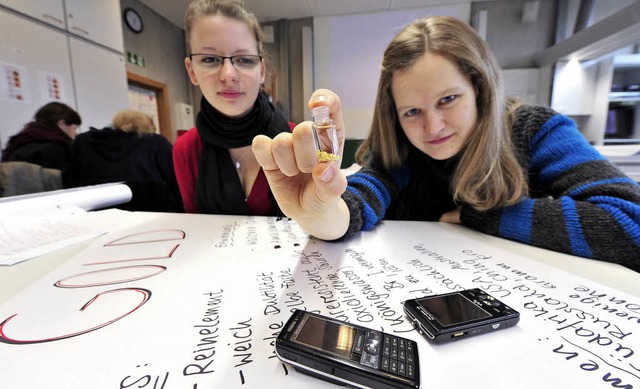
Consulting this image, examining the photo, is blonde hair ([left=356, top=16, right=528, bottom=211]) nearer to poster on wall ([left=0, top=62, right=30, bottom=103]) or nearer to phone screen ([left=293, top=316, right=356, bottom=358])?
phone screen ([left=293, top=316, right=356, bottom=358])

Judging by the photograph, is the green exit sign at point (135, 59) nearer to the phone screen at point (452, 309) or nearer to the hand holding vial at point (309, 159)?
the hand holding vial at point (309, 159)

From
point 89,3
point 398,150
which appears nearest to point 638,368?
point 398,150

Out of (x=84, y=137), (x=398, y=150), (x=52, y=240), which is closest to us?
(x=52, y=240)

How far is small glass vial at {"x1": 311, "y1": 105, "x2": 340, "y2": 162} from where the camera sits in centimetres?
36

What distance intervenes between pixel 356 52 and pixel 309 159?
10.3 feet

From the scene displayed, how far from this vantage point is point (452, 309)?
301 millimetres

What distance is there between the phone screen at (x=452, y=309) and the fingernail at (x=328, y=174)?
0.18 metres

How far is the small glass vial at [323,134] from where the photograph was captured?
356 millimetres

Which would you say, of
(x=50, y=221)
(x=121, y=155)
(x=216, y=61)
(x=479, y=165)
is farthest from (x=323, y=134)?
(x=121, y=155)

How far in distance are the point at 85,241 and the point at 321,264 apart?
1.62ft

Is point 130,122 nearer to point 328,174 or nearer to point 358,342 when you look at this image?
point 328,174

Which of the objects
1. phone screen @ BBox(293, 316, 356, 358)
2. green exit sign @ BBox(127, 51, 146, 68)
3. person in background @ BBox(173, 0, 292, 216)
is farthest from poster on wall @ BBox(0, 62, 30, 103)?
phone screen @ BBox(293, 316, 356, 358)

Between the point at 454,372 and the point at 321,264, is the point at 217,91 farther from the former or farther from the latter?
the point at 454,372

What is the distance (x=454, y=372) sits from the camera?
0.23m
